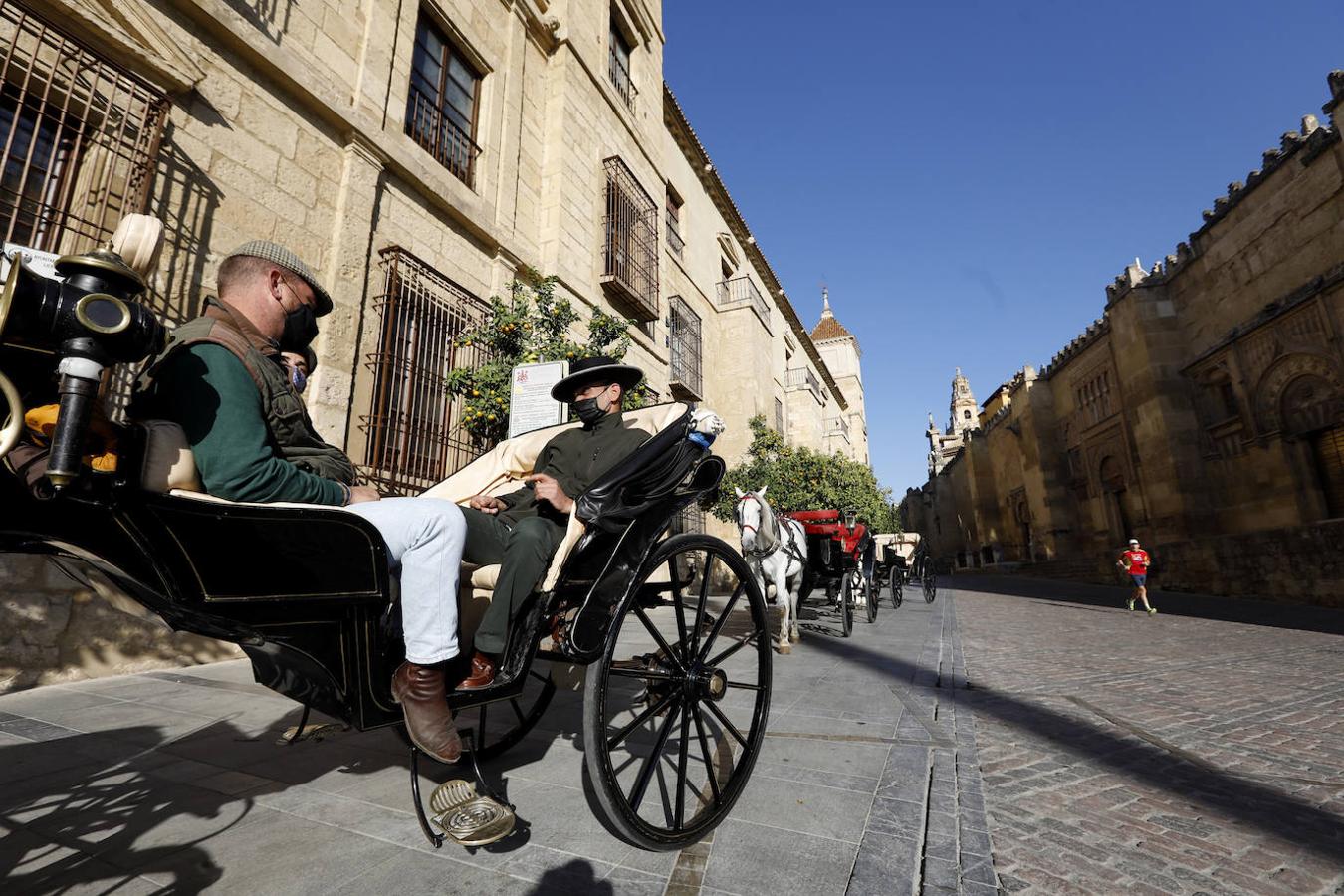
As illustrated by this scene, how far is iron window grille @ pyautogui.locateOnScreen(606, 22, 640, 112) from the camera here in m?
13.4

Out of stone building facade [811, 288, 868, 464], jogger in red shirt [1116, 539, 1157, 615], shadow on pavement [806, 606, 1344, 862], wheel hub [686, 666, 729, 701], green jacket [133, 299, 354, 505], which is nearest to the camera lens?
green jacket [133, 299, 354, 505]

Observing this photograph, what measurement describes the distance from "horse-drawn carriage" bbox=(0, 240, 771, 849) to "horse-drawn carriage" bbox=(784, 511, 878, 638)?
5.09 m

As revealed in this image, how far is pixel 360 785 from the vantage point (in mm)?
2396

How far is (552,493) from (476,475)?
804 mm

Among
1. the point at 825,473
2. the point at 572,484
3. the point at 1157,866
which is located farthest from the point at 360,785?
the point at 825,473

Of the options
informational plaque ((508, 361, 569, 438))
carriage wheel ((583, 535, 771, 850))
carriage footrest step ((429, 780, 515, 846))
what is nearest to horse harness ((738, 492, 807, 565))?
informational plaque ((508, 361, 569, 438))

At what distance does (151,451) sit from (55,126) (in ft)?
19.7

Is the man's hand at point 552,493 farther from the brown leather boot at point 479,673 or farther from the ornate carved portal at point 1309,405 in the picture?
the ornate carved portal at point 1309,405

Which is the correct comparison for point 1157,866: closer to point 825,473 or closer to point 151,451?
point 151,451

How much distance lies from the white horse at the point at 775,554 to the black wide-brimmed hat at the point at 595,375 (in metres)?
4.05

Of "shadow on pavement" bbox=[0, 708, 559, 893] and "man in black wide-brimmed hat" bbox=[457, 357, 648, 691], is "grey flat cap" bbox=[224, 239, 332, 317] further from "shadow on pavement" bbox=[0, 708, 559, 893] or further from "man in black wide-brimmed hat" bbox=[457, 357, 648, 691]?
"shadow on pavement" bbox=[0, 708, 559, 893]

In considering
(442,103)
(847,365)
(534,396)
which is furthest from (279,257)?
(847,365)

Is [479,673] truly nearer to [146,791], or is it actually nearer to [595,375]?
[595,375]

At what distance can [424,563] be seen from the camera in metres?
1.69
